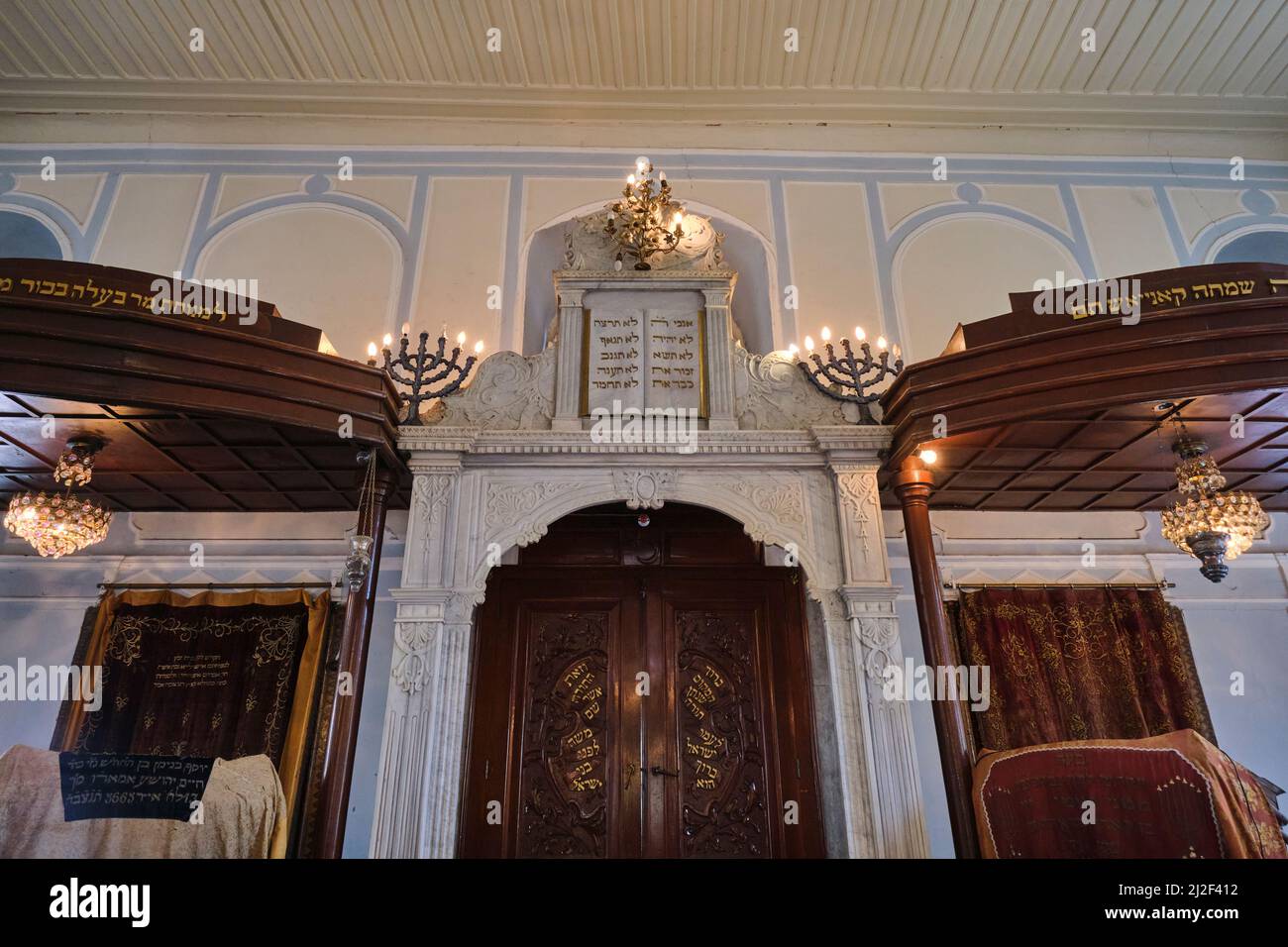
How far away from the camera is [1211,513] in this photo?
14.6 feet

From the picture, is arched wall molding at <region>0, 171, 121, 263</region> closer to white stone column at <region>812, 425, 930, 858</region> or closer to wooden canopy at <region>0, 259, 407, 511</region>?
wooden canopy at <region>0, 259, 407, 511</region>

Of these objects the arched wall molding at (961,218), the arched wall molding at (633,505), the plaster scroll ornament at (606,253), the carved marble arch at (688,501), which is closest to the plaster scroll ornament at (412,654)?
the arched wall molding at (633,505)

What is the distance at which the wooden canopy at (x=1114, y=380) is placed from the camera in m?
3.75

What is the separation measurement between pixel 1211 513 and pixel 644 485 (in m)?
3.33

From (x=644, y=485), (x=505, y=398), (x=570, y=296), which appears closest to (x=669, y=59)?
(x=570, y=296)

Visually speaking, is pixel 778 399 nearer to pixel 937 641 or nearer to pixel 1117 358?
pixel 937 641

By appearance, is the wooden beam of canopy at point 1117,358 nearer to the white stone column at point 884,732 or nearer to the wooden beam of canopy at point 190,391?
the white stone column at point 884,732

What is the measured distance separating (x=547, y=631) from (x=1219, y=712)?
4.92 meters

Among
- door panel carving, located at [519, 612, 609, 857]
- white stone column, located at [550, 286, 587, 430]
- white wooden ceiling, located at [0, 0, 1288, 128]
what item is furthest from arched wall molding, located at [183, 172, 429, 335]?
door panel carving, located at [519, 612, 609, 857]

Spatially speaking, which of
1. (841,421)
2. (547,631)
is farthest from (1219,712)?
(547,631)

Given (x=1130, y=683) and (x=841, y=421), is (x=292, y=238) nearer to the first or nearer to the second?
(x=841, y=421)

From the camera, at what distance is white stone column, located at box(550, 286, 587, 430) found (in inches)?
179

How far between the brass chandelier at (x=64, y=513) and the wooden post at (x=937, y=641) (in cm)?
465

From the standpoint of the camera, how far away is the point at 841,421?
4.54 meters
